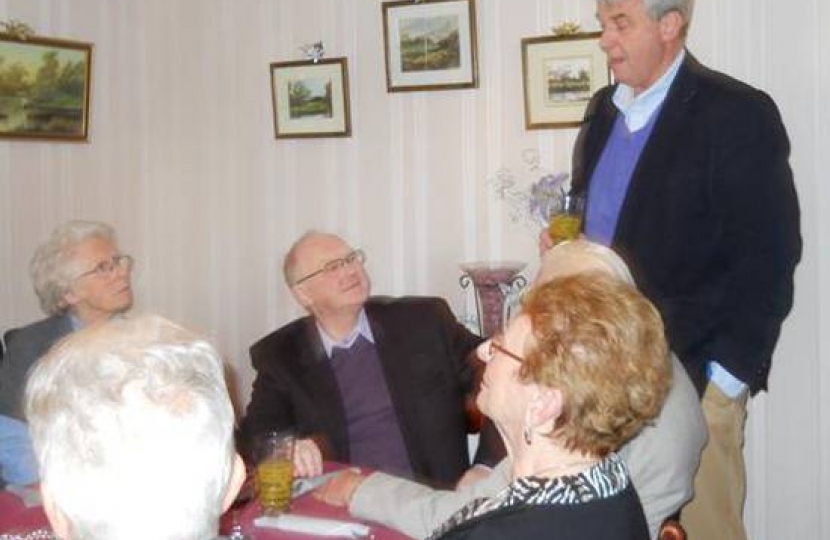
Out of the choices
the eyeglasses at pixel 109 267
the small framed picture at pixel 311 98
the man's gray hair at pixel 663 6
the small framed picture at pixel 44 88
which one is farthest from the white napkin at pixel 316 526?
the small framed picture at pixel 44 88

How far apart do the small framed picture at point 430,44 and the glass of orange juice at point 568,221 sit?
888 millimetres

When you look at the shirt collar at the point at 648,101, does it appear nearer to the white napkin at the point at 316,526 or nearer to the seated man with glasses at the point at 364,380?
the seated man with glasses at the point at 364,380

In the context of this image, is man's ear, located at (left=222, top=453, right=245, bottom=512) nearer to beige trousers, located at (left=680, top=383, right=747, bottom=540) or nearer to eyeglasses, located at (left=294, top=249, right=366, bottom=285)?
beige trousers, located at (left=680, top=383, right=747, bottom=540)

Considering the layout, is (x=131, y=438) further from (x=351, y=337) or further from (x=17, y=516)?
(x=351, y=337)

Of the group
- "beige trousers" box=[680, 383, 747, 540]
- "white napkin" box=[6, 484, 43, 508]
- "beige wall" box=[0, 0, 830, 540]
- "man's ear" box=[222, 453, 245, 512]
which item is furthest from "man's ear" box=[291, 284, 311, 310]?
"man's ear" box=[222, 453, 245, 512]

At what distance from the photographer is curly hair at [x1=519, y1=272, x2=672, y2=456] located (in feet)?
4.58

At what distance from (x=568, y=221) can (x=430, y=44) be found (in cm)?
110

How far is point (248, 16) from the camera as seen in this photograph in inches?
150

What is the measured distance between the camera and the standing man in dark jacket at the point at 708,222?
243 cm

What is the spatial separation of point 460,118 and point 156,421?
2474 millimetres

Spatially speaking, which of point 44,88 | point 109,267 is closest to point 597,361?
point 109,267

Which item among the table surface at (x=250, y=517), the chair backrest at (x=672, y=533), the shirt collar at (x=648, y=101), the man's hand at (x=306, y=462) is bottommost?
the table surface at (x=250, y=517)

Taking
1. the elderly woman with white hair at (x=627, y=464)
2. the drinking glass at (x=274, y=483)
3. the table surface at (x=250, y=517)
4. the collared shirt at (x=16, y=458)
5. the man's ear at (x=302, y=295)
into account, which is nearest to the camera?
the elderly woman with white hair at (x=627, y=464)

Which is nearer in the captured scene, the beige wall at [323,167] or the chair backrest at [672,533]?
the chair backrest at [672,533]
